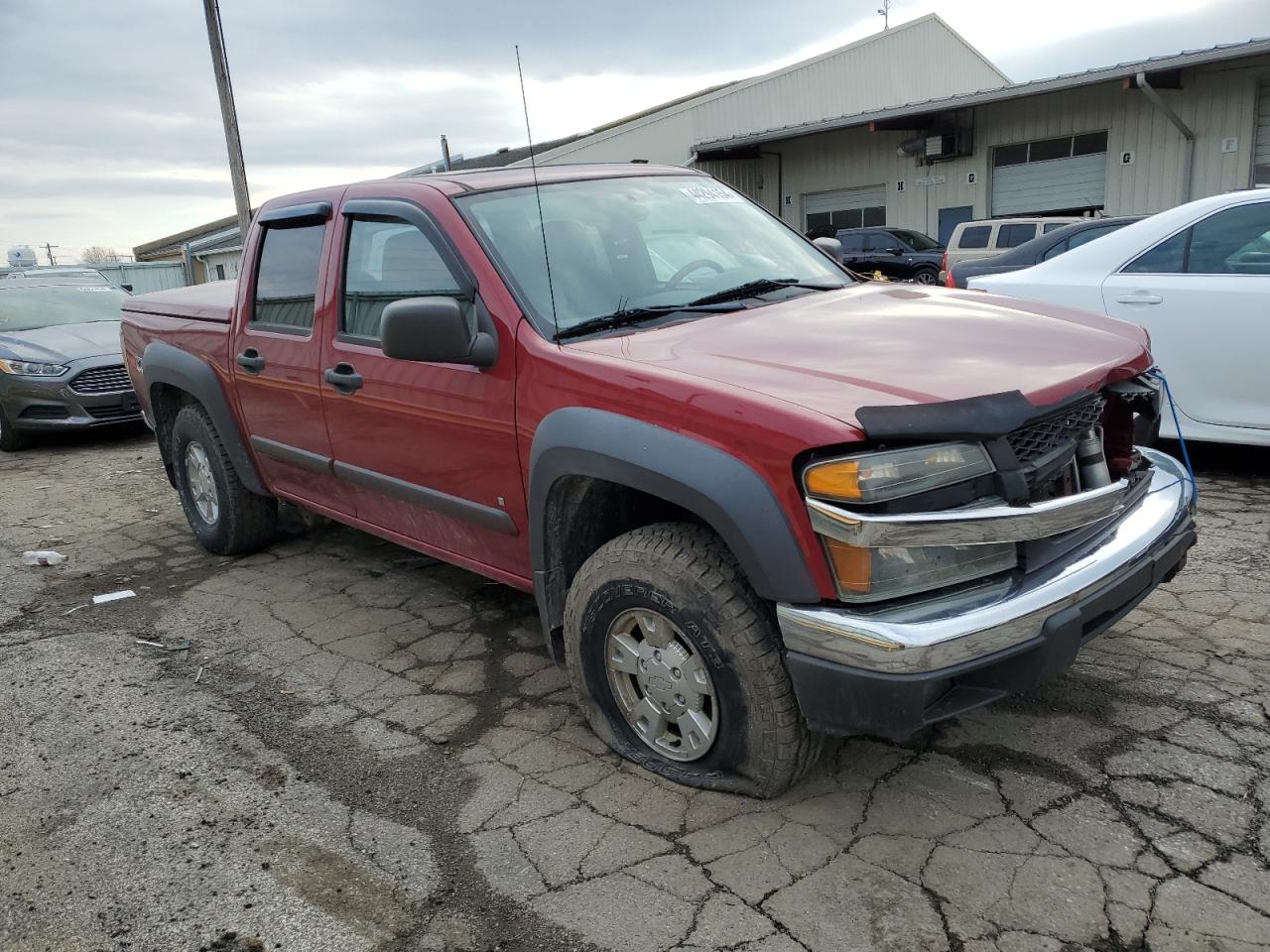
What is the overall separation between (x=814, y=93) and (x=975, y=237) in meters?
13.1

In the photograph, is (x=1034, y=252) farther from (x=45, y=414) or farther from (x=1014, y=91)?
(x=1014, y=91)

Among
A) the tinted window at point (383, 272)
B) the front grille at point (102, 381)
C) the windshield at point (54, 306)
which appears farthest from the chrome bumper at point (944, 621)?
the windshield at point (54, 306)

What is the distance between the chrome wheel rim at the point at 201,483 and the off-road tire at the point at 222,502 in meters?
0.02

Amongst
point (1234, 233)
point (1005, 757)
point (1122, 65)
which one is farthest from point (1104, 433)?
point (1122, 65)

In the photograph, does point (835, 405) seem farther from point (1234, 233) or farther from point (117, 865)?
point (1234, 233)

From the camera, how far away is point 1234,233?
16.4 ft

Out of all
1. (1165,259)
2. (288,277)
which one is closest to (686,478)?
(288,277)

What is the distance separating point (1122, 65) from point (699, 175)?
15045 millimetres

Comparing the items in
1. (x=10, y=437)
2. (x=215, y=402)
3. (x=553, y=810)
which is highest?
(x=215, y=402)

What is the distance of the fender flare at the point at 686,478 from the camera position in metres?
2.34

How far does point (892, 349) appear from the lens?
8.90 ft

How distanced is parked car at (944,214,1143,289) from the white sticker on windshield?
10.1ft

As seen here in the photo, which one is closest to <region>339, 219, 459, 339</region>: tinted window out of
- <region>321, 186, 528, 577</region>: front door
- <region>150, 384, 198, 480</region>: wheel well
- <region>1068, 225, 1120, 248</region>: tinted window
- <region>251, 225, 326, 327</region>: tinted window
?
<region>321, 186, 528, 577</region>: front door

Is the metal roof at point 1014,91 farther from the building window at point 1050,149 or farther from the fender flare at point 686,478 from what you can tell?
the fender flare at point 686,478
